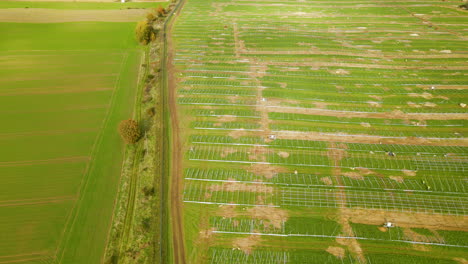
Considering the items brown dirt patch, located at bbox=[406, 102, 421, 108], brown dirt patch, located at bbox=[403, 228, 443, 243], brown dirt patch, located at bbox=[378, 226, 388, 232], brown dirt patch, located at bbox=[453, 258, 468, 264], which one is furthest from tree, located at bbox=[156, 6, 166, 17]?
brown dirt patch, located at bbox=[453, 258, 468, 264]

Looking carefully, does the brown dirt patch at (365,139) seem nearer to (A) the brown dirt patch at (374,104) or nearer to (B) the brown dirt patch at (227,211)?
(A) the brown dirt patch at (374,104)

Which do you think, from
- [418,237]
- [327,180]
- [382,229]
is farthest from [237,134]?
[418,237]

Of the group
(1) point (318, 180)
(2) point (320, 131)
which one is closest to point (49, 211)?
(1) point (318, 180)

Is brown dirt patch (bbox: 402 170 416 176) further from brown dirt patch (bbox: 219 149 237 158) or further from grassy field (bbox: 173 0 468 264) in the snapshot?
brown dirt patch (bbox: 219 149 237 158)

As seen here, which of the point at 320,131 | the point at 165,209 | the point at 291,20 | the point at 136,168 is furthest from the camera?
the point at 291,20

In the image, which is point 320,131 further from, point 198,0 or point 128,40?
point 198,0

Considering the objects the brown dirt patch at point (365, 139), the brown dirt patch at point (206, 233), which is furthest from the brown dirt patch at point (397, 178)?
the brown dirt patch at point (206, 233)
